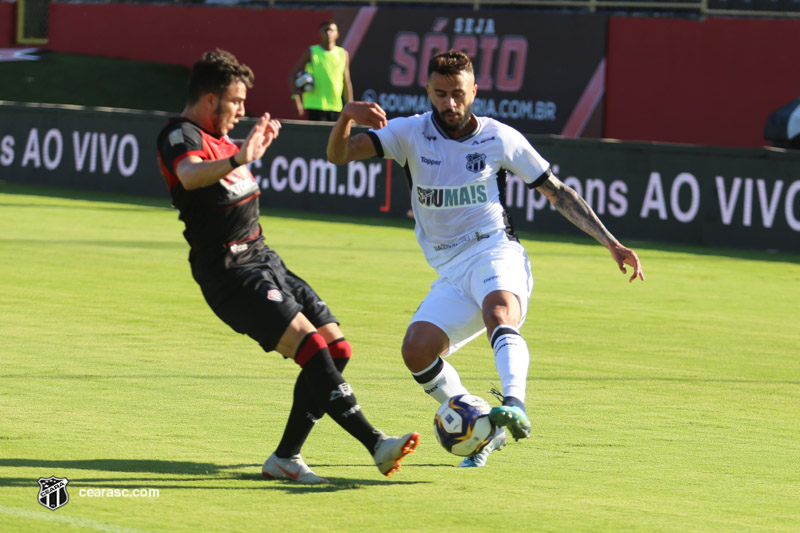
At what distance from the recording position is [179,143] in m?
6.36

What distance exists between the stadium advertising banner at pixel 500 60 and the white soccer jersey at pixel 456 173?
1939cm

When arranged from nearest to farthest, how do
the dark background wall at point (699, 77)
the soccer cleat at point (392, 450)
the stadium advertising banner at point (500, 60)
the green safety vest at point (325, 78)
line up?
the soccer cleat at point (392, 450)
the green safety vest at point (325, 78)
the dark background wall at point (699, 77)
the stadium advertising banner at point (500, 60)

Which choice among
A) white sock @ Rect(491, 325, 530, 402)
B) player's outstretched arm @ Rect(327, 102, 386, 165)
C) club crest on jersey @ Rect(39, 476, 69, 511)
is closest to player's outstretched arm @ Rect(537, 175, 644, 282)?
white sock @ Rect(491, 325, 530, 402)

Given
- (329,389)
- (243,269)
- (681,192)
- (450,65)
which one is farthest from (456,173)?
(681,192)

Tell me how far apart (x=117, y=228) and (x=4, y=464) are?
1196 centimetres

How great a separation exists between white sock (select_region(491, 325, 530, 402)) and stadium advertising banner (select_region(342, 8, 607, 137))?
20181mm

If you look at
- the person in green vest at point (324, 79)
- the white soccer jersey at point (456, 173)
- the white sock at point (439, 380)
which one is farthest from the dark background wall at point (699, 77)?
the white sock at point (439, 380)

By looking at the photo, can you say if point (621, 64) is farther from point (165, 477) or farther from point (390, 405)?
point (165, 477)

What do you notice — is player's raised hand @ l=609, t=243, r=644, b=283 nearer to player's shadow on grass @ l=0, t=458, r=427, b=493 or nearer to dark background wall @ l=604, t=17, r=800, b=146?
player's shadow on grass @ l=0, t=458, r=427, b=493

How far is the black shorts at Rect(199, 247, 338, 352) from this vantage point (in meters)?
6.39

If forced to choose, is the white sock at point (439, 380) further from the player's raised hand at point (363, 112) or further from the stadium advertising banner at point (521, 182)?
the stadium advertising banner at point (521, 182)

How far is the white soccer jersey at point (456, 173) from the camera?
727 cm

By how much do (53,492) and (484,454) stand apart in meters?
2.19

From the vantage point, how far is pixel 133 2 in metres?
34.5
